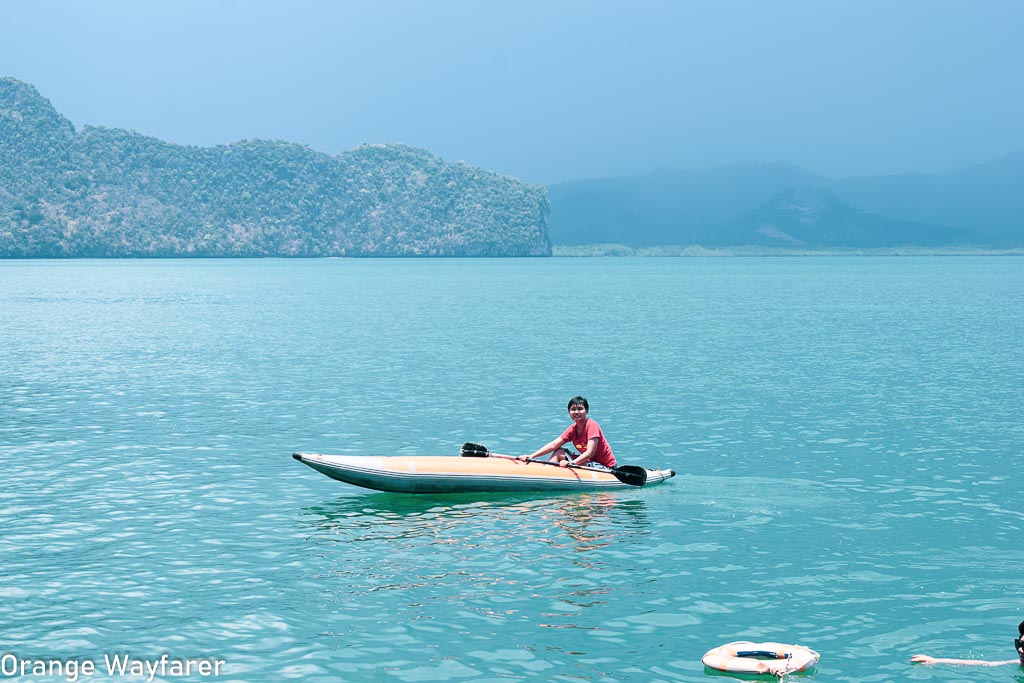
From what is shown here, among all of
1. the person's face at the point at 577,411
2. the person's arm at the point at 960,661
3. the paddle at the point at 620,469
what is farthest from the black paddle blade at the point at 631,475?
the person's arm at the point at 960,661

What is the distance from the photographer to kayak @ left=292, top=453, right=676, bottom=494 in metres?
23.9

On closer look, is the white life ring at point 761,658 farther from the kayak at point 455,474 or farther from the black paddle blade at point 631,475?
the black paddle blade at point 631,475

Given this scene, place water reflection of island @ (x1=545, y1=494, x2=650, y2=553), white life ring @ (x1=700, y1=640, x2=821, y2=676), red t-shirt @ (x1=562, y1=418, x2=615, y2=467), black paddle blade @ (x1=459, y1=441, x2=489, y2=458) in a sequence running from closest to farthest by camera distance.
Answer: white life ring @ (x1=700, y1=640, x2=821, y2=676) < water reflection of island @ (x1=545, y1=494, x2=650, y2=553) < black paddle blade @ (x1=459, y1=441, x2=489, y2=458) < red t-shirt @ (x1=562, y1=418, x2=615, y2=467)

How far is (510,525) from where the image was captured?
22188 millimetres

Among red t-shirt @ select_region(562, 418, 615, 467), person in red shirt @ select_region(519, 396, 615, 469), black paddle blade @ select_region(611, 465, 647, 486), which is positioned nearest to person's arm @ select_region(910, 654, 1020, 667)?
black paddle blade @ select_region(611, 465, 647, 486)

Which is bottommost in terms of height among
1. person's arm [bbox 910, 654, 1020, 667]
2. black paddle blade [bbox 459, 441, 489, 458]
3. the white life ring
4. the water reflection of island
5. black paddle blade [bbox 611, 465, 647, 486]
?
person's arm [bbox 910, 654, 1020, 667]

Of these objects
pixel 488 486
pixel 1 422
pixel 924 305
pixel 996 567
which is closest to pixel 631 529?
pixel 488 486

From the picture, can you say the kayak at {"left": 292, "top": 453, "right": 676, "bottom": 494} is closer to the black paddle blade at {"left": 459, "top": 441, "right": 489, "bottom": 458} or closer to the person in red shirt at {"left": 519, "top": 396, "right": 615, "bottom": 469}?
the person in red shirt at {"left": 519, "top": 396, "right": 615, "bottom": 469}

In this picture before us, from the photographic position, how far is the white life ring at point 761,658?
47.1ft

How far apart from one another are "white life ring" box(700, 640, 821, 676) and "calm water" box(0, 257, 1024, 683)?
0.93 ft

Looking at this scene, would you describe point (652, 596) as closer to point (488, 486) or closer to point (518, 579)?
point (518, 579)

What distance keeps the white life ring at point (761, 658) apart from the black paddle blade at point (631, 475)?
1020 cm

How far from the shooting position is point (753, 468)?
1120 inches

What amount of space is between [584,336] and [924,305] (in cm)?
5611
